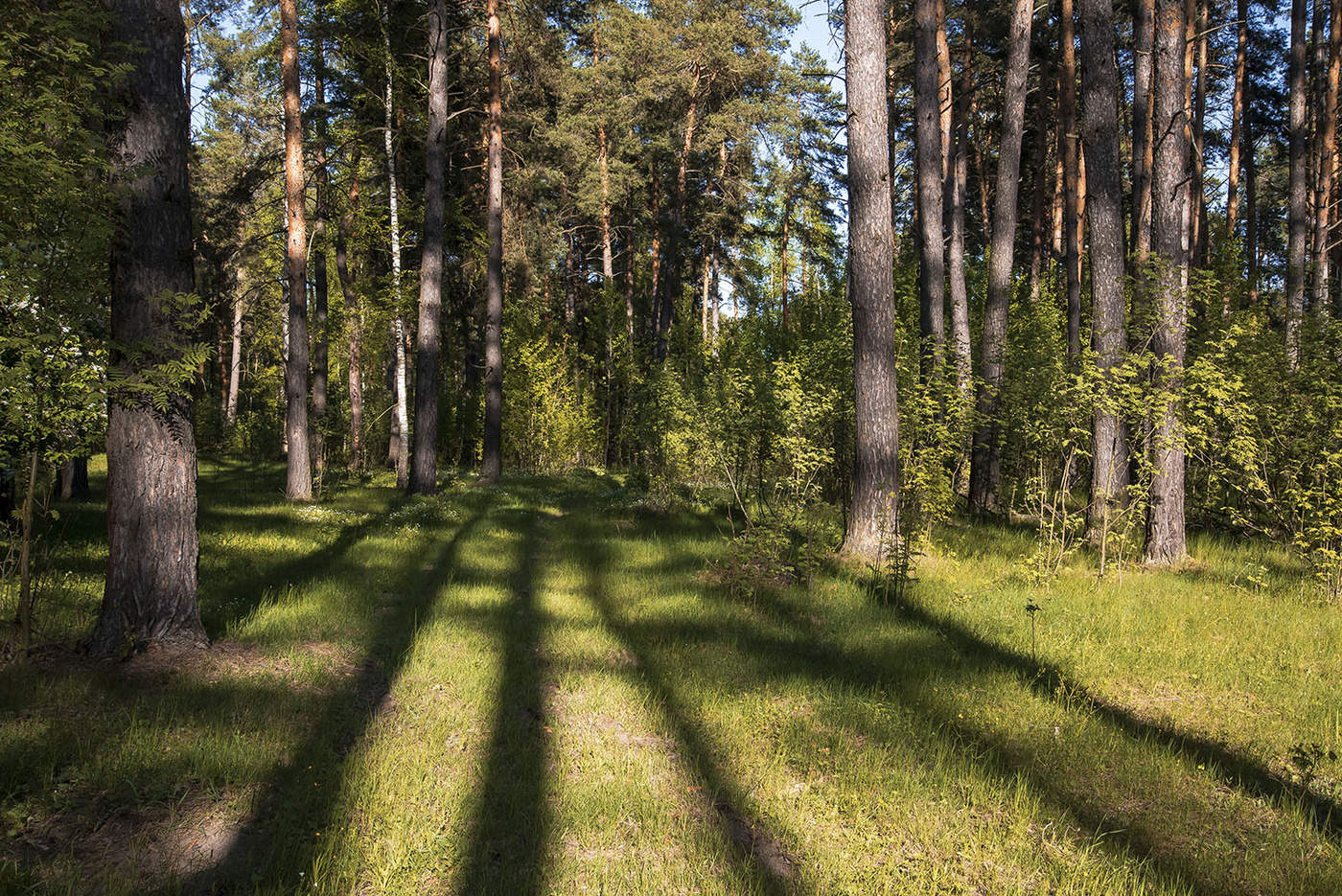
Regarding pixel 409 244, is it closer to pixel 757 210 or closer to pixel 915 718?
pixel 757 210

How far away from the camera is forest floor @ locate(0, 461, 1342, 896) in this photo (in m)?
2.66

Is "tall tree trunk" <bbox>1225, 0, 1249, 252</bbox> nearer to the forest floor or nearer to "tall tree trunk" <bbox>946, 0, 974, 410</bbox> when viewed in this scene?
"tall tree trunk" <bbox>946, 0, 974, 410</bbox>

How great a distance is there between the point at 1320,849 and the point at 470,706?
412cm

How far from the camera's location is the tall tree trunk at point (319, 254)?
1454cm

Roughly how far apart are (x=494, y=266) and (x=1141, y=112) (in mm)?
12857

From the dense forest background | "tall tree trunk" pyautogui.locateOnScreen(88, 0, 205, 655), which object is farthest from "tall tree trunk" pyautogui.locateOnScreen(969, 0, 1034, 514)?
"tall tree trunk" pyautogui.locateOnScreen(88, 0, 205, 655)

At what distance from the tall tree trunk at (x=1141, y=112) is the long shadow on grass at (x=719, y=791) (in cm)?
731

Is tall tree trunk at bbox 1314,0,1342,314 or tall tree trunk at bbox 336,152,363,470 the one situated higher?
tall tree trunk at bbox 1314,0,1342,314

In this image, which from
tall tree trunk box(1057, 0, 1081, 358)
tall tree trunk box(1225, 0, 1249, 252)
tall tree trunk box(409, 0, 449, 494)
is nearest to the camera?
tall tree trunk box(409, 0, 449, 494)

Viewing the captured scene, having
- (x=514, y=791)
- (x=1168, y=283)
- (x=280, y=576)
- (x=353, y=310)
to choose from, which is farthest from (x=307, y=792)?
(x=353, y=310)

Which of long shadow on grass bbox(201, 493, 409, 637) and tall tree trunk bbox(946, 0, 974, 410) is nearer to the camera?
long shadow on grass bbox(201, 493, 409, 637)

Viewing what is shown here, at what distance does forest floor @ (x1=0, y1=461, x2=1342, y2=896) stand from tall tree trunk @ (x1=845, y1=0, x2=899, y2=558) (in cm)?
105

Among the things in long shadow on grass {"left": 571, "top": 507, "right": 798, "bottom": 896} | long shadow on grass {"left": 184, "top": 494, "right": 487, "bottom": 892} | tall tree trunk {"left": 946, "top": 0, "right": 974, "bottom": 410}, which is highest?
tall tree trunk {"left": 946, "top": 0, "right": 974, "bottom": 410}

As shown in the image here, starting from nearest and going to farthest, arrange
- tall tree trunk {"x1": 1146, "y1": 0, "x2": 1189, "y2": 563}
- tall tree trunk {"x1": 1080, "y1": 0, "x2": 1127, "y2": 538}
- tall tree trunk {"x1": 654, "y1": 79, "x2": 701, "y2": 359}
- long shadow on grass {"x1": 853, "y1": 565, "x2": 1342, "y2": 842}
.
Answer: long shadow on grass {"x1": 853, "y1": 565, "x2": 1342, "y2": 842}, tall tree trunk {"x1": 1146, "y1": 0, "x2": 1189, "y2": 563}, tall tree trunk {"x1": 1080, "y1": 0, "x2": 1127, "y2": 538}, tall tree trunk {"x1": 654, "y1": 79, "x2": 701, "y2": 359}
